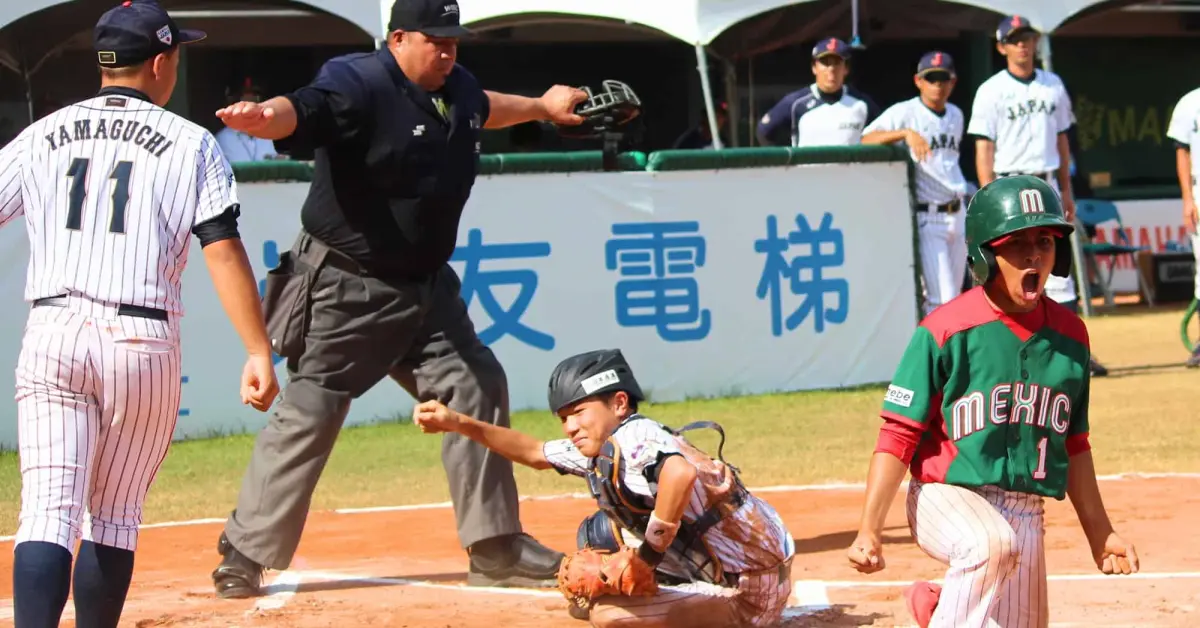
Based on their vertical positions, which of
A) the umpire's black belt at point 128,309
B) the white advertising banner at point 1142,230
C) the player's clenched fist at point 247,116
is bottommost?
the white advertising banner at point 1142,230

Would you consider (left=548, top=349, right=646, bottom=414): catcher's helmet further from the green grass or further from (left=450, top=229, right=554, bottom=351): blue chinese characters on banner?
(left=450, top=229, right=554, bottom=351): blue chinese characters on banner

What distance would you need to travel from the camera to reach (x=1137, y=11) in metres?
22.2

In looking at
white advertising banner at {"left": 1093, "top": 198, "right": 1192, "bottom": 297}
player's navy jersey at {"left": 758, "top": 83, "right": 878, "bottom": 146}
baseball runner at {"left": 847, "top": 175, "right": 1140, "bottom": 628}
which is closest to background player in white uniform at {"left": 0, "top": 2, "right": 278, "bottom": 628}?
baseball runner at {"left": 847, "top": 175, "right": 1140, "bottom": 628}

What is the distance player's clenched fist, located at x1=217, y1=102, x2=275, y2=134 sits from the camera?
5.54 metres

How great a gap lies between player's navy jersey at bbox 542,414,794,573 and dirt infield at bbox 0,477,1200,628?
0.39 meters

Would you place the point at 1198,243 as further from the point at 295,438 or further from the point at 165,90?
the point at 165,90

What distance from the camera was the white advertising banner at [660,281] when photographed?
1086cm

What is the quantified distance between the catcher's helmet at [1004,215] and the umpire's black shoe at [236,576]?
315cm

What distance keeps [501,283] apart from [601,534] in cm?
580

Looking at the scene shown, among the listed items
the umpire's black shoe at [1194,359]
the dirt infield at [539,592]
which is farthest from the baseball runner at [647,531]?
the umpire's black shoe at [1194,359]

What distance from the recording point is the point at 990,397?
14.7ft

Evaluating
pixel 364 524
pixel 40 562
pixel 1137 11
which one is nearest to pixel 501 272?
pixel 364 524

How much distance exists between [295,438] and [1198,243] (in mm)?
7669

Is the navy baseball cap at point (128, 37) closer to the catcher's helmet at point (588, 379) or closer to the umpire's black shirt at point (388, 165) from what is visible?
the umpire's black shirt at point (388, 165)
